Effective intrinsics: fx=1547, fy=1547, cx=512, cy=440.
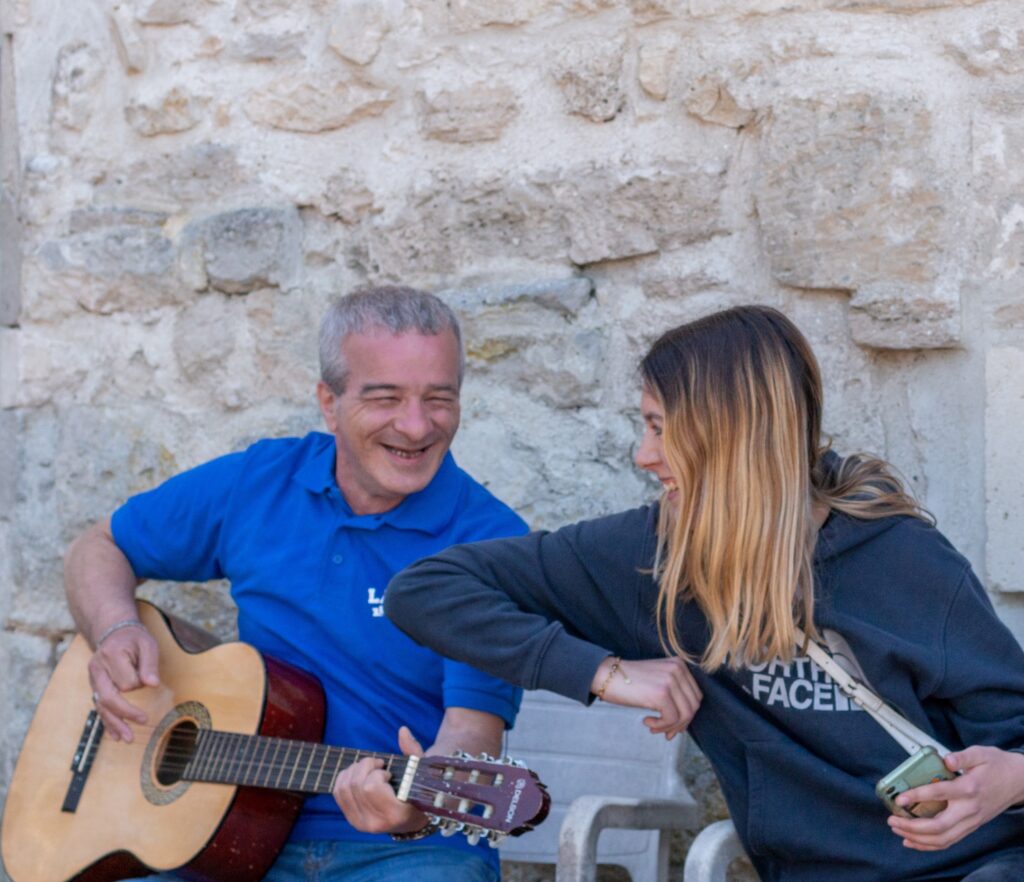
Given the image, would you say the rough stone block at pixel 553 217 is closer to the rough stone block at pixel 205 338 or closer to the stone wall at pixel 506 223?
the stone wall at pixel 506 223

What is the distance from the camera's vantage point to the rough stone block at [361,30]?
3.38 m

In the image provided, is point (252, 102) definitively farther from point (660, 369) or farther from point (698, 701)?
point (698, 701)

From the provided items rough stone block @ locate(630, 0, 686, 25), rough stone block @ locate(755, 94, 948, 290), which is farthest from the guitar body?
rough stone block @ locate(630, 0, 686, 25)

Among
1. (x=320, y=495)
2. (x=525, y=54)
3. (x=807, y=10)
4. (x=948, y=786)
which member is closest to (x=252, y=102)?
(x=525, y=54)

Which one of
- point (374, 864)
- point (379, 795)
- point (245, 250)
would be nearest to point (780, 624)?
Result: point (379, 795)

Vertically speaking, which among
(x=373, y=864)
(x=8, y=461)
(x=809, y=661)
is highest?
(x=8, y=461)

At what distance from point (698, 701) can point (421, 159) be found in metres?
1.50

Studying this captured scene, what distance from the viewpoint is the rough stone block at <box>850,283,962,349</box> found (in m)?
2.83

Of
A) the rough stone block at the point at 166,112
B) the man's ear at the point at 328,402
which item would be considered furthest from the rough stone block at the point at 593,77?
the rough stone block at the point at 166,112

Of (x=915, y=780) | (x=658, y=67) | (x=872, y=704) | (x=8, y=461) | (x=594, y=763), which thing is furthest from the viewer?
(x=8, y=461)

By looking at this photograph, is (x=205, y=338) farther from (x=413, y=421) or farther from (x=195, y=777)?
(x=195, y=777)

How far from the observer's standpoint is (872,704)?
2209 millimetres

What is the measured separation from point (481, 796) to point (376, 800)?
0.17 m

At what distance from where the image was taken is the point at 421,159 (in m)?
3.37
